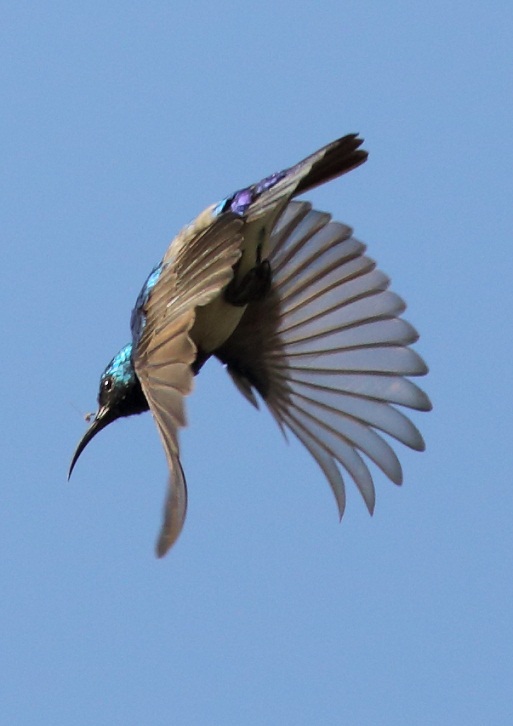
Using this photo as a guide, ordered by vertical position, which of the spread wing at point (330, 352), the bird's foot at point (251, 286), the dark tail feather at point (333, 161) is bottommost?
the spread wing at point (330, 352)

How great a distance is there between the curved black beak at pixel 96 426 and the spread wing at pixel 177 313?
42 cm

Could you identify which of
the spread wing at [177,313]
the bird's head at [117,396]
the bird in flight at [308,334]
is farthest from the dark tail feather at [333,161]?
the bird's head at [117,396]

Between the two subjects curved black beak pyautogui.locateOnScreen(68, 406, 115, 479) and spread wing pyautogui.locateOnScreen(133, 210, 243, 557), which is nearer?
spread wing pyautogui.locateOnScreen(133, 210, 243, 557)

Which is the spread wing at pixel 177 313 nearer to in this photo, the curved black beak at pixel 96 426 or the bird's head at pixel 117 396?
the bird's head at pixel 117 396

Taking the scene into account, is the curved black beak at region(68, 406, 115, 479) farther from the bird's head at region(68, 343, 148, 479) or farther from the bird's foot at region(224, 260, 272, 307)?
the bird's foot at region(224, 260, 272, 307)

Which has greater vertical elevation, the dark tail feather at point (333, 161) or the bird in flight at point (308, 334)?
the dark tail feather at point (333, 161)

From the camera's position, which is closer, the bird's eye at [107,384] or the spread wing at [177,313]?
the spread wing at [177,313]

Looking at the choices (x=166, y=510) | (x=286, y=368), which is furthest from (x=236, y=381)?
(x=166, y=510)

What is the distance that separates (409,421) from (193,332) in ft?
2.76

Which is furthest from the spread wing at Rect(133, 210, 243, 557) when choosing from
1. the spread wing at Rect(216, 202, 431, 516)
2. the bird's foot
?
the spread wing at Rect(216, 202, 431, 516)

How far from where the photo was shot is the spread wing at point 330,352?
19.3 ft

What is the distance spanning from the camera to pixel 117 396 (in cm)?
562

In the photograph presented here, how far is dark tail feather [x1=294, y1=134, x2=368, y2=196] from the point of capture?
5227 mm

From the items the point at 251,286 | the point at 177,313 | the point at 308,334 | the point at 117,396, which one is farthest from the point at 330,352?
the point at 177,313
